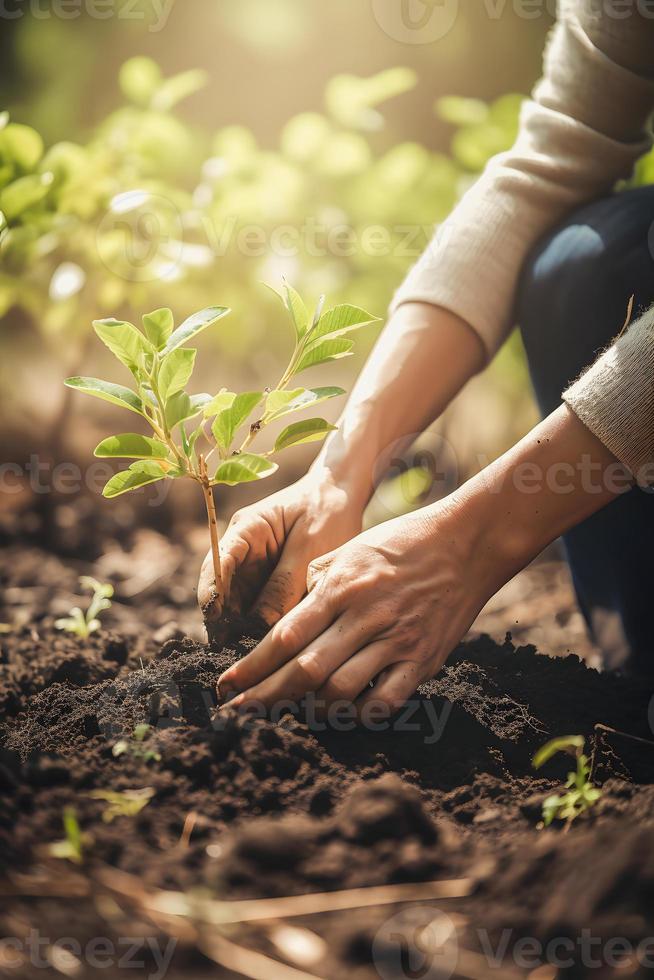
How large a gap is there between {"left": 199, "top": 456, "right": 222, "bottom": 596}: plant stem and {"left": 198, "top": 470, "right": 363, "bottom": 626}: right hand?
0.02m

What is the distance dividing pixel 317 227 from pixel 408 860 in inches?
78.2

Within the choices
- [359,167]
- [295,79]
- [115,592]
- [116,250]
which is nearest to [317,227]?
[359,167]

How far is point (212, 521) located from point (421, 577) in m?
0.30

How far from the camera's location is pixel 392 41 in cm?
304

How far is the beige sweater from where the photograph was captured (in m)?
1.50

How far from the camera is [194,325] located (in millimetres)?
1104

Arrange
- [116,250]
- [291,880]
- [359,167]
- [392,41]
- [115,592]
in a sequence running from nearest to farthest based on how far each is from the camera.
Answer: [291,880]
[115,592]
[116,250]
[359,167]
[392,41]

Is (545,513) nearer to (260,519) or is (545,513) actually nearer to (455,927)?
(260,519)
